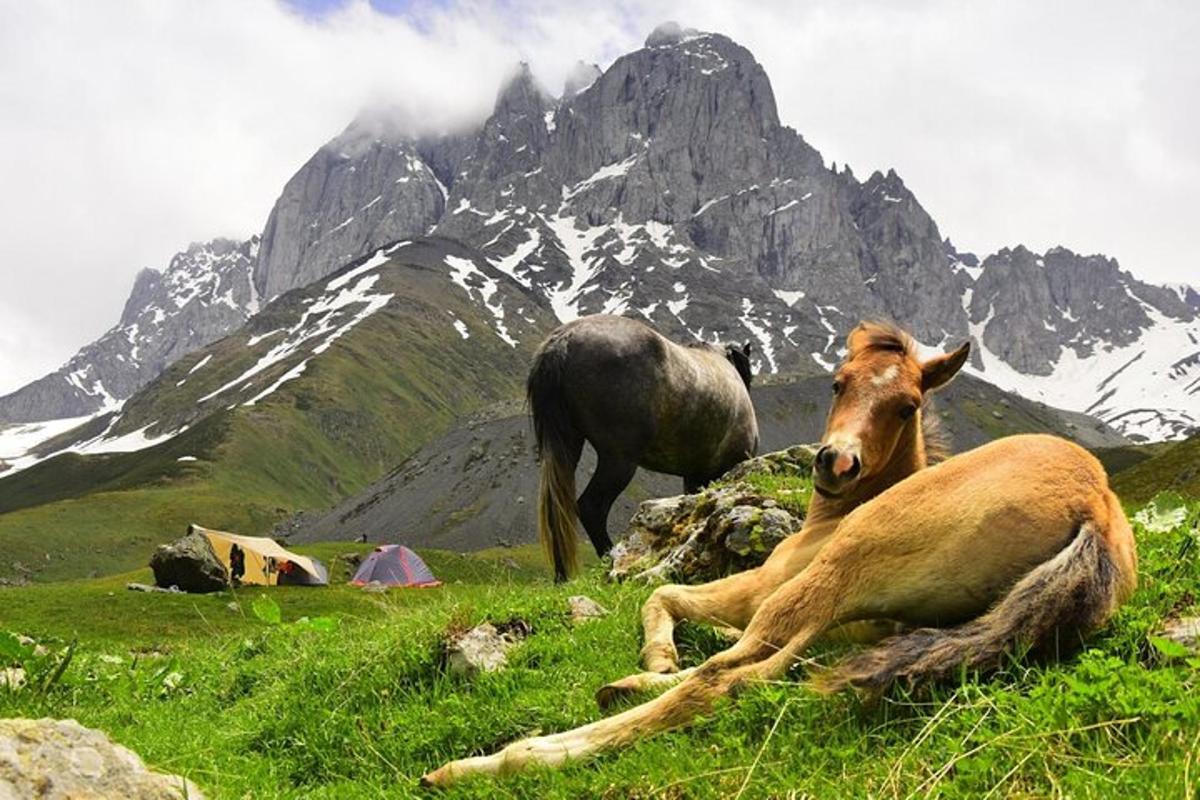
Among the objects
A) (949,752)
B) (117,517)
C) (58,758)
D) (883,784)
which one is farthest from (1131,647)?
(117,517)

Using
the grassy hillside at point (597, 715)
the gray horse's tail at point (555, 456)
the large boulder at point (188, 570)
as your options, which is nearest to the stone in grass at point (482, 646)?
the grassy hillside at point (597, 715)

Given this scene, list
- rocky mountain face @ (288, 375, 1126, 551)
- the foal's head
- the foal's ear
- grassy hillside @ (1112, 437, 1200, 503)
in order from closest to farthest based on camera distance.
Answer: the foal's head → the foal's ear → grassy hillside @ (1112, 437, 1200, 503) → rocky mountain face @ (288, 375, 1126, 551)

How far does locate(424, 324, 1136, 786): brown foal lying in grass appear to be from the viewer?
13.2 feet

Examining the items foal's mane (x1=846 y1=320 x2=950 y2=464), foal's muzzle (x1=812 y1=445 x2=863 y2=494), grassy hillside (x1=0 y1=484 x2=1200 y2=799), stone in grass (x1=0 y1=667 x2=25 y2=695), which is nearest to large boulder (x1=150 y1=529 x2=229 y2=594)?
grassy hillside (x1=0 y1=484 x2=1200 y2=799)

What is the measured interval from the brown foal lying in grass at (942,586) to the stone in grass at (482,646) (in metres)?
1.87

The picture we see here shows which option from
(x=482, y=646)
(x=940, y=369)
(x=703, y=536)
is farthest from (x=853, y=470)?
(x=703, y=536)

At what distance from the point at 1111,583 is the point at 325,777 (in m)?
4.69

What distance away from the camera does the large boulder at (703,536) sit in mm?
8398

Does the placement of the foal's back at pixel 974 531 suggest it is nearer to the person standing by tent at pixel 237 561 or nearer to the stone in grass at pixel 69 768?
the stone in grass at pixel 69 768

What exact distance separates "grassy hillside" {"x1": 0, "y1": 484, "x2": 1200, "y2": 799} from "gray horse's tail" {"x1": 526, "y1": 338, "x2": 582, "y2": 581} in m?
1.38

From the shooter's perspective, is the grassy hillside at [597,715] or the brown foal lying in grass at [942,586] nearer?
the grassy hillside at [597,715]

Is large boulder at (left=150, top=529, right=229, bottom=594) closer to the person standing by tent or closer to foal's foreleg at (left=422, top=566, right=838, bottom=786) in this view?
the person standing by tent

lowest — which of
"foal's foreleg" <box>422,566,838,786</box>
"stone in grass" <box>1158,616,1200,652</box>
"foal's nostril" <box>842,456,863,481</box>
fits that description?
"stone in grass" <box>1158,616,1200,652</box>

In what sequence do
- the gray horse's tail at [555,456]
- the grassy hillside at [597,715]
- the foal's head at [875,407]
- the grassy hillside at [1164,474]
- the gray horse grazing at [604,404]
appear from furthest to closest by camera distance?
1. the grassy hillside at [1164,474]
2. the gray horse grazing at [604,404]
3. the gray horse's tail at [555,456]
4. the foal's head at [875,407]
5. the grassy hillside at [597,715]
